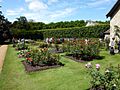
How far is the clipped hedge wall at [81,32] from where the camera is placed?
37281 mm

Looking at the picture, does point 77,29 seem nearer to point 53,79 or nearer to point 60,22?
point 60,22

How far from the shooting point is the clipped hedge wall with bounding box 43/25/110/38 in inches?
1468

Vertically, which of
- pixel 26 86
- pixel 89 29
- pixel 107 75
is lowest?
pixel 26 86

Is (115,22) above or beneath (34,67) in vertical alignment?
above

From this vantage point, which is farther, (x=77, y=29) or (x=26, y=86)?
(x=77, y=29)

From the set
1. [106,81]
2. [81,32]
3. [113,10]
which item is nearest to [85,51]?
[113,10]

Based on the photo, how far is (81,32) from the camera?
41.8 m

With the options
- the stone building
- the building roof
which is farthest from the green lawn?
the building roof

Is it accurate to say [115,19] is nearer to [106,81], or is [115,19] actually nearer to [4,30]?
[106,81]

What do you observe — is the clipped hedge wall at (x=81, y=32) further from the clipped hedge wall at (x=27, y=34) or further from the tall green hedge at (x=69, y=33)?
the clipped hedge wall at (x=27, y=34)

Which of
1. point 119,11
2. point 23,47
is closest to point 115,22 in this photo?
point 119,11

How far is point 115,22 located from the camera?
22.4 metres

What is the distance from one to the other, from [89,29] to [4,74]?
28.9 meters

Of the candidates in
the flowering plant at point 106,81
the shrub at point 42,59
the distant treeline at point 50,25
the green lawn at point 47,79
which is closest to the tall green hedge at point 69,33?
the distant treeline at point 50,25
